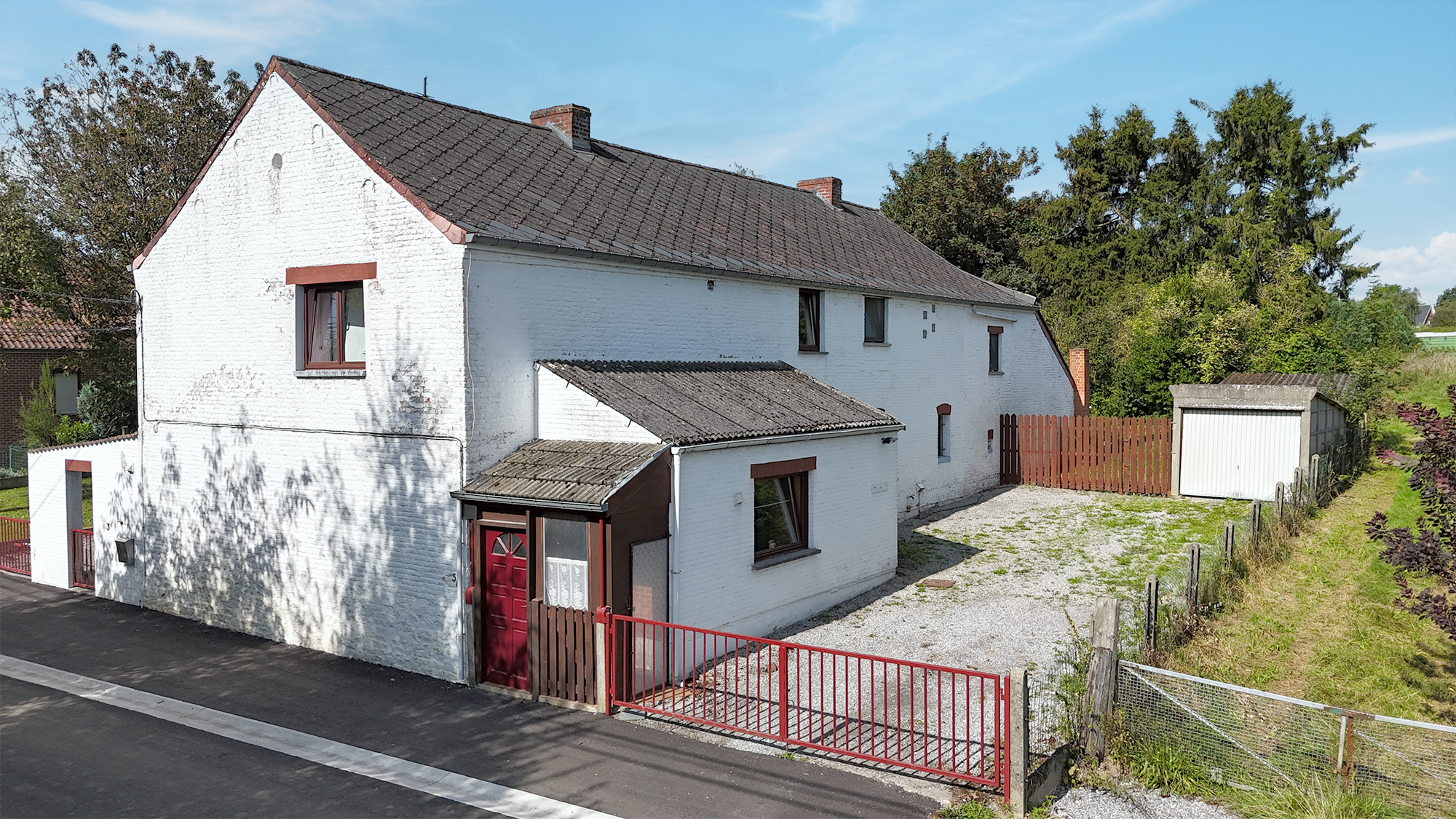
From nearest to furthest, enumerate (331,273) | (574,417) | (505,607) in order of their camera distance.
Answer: (505,607) < (574,417) < (331,273)

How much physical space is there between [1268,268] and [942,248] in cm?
1277

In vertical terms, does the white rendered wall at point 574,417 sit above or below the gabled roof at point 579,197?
below

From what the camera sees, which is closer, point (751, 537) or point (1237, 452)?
point (751, 537)

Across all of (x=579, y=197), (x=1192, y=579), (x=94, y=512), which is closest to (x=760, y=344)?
(x=579, y=197)

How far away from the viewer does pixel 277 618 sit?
525 inches

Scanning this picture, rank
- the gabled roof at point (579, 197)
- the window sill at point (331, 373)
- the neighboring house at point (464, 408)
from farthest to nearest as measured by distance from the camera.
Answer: the window sill at point (331, 373) < the gabled roof at point (579, 197) < the neighboring house at point (464, 408)

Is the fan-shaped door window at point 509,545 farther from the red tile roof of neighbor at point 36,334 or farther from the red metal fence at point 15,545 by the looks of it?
the red tile roof of neighbor at point 36,334

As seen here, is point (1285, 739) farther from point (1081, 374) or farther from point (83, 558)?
point (1081, 374)

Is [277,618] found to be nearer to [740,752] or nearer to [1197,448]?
[740,752]

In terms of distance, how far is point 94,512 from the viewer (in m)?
15.9

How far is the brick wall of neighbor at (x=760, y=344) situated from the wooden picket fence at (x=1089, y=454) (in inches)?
28.5

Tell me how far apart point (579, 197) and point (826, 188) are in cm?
1192

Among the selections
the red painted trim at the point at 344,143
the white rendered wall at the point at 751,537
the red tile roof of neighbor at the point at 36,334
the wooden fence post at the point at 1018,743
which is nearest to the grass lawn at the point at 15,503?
the red tile roof of neighbor at the point at 36,334

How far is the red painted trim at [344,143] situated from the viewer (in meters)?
11.2
